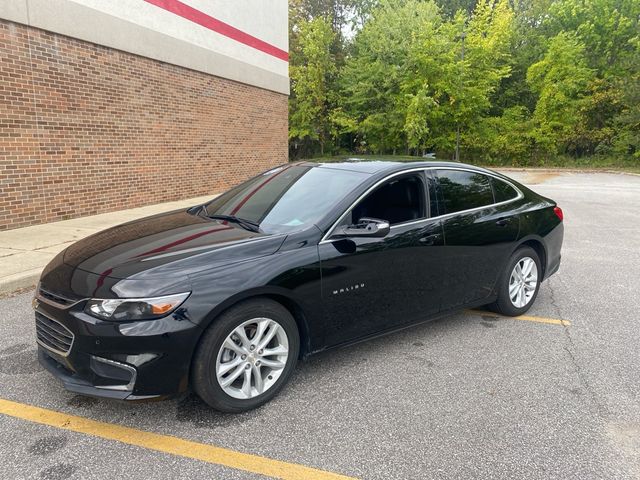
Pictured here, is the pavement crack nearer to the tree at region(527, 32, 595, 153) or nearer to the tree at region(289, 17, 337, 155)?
the tree at region(289, 17, 337, 155)

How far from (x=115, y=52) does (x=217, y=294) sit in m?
→ 8.69

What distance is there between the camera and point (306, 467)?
2.35 m

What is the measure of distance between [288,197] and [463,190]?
1.57 m

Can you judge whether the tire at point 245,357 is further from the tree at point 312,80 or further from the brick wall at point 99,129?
the tree at point 312,80

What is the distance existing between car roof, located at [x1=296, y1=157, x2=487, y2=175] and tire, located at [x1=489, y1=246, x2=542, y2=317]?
3.46 ft

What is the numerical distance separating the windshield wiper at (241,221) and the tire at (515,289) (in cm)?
234

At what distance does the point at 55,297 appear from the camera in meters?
2.76

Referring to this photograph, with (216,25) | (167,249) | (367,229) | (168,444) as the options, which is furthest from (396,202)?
(216,25)

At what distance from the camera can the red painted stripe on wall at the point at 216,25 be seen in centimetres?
1070

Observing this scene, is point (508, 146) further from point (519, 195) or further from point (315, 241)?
point (315, 241)

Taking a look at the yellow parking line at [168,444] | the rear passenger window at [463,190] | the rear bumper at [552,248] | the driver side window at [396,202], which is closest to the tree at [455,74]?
the rear bumper at [552,248]

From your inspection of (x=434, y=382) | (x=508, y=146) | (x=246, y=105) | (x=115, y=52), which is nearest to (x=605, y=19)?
(x=508, y=146)

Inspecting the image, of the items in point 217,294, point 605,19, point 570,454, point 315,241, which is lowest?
point 570,454

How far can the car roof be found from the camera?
3.66 meters
